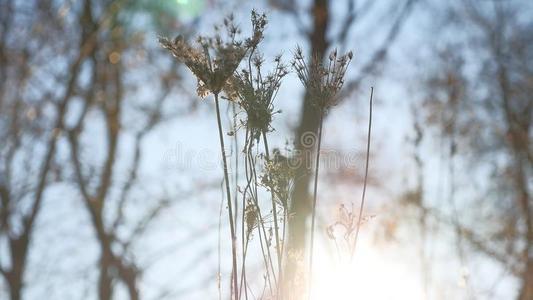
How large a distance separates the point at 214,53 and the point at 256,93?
0.15 m

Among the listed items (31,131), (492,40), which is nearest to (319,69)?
(31,131)

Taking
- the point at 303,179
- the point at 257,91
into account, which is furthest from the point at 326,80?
the point at 303,179

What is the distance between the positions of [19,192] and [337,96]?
29.2 feet

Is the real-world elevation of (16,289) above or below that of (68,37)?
below

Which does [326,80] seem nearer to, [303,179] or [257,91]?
[257,91]

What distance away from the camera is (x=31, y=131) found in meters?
9.56

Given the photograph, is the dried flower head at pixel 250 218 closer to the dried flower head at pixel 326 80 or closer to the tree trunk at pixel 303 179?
the tree trunk at pixel 303 179

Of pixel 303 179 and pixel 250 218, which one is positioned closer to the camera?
pixel 250 218

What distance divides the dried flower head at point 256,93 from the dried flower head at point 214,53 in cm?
5

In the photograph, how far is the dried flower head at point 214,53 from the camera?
166cm

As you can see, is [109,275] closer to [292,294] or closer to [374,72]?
[374,72]

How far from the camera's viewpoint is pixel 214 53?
1.67 m

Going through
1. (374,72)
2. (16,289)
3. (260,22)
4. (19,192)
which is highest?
(374,72)

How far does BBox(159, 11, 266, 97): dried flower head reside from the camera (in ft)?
5.43
